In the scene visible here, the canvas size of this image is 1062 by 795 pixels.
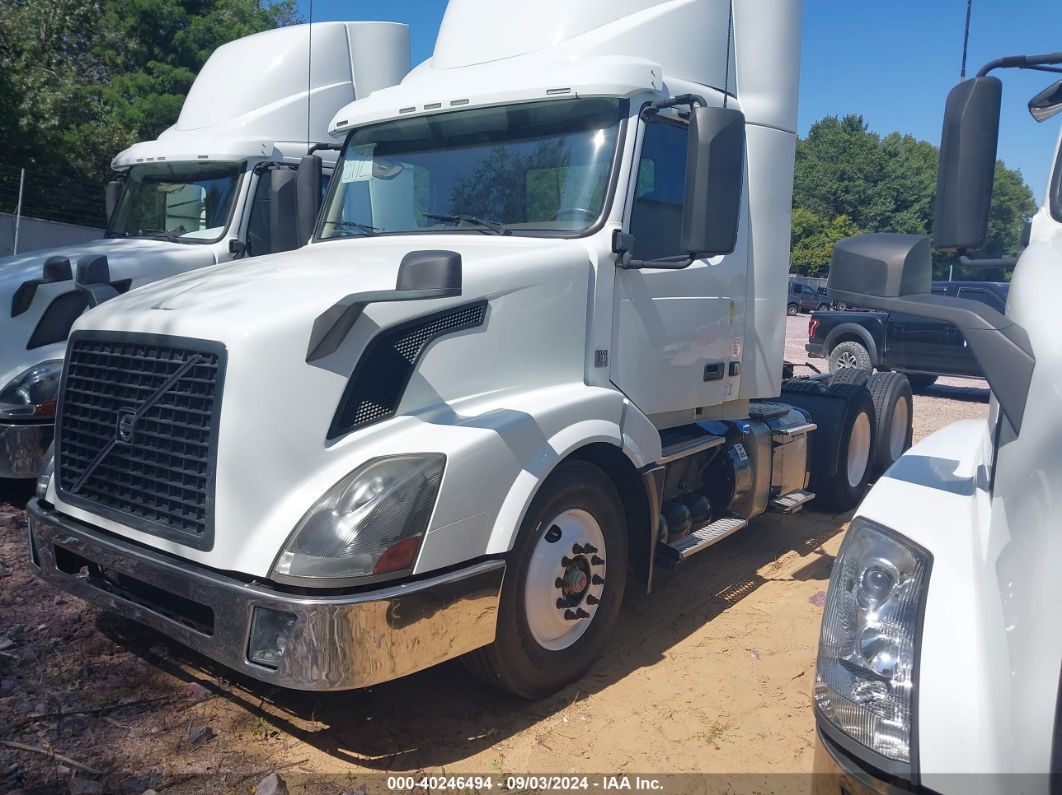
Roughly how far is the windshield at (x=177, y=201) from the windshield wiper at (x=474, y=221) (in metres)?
3.35

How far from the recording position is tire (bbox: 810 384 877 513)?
691cm

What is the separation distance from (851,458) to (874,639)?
562cm

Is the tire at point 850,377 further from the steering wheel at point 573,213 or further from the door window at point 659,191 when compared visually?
the steering wheel at point 573,213

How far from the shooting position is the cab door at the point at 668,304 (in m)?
4.09

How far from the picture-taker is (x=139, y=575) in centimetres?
313

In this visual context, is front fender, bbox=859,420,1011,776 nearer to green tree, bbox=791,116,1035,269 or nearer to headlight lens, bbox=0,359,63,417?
headlight lens, bbox=0,359,63,417

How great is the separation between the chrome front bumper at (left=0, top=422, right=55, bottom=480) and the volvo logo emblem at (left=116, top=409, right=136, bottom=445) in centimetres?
234

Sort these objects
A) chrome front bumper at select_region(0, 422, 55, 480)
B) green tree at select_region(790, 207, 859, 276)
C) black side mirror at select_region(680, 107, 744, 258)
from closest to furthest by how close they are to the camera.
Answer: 1. black side mirror at select_region(680, 107, 744, 258)
2. chrome front bumper at select_region(0, 422, 55, 480)
3. green tree at select_region(790, 207, 859, 276)

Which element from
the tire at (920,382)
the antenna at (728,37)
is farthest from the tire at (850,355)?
the antenna at (728,37)

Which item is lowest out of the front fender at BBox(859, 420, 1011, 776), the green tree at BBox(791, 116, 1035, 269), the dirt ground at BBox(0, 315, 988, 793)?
the dirt ground at BBox(0, 315, 988, 793)

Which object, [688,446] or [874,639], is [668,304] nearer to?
[688,446]

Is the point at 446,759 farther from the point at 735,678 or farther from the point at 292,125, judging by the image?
the point at 292,125

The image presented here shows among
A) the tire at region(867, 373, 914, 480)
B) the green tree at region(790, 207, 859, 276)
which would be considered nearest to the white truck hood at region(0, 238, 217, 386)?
the tire at region(867, 373, 914, 480)

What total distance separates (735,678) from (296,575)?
2.31m
